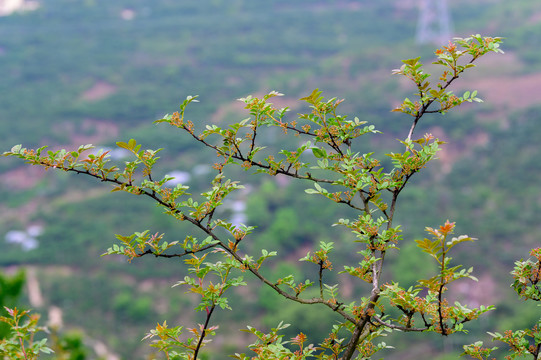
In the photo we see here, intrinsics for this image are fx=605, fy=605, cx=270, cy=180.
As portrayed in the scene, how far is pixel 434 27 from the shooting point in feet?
85.7

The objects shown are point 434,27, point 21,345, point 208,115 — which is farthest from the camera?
point 434,27

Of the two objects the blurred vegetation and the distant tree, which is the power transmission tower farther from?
the distant tree

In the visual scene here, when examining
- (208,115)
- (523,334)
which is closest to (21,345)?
(523,334)

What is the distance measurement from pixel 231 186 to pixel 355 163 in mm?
290

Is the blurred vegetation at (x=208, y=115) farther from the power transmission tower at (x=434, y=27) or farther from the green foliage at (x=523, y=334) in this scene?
the green foliage at (x=523, y=334)

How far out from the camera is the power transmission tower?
24391 millimetres

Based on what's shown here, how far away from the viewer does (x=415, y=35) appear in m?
26.4

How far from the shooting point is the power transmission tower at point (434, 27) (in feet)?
80.0

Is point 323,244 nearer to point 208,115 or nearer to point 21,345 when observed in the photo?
point 21,345

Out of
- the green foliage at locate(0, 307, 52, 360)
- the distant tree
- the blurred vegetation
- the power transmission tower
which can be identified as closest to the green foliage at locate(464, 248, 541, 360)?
the distant tree

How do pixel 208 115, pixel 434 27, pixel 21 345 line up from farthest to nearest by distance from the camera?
pixel 434 27 < pixel 208 115 < pixel 21 345

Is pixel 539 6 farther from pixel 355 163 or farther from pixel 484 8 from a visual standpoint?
pixel 355 163

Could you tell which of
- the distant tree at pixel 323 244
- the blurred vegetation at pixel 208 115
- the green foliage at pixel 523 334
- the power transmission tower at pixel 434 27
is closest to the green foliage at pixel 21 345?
the distant tree at pixel 323 244

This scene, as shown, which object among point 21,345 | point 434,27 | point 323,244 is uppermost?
point 434,27
